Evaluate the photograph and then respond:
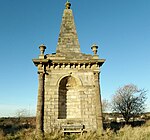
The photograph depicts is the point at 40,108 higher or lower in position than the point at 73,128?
higher

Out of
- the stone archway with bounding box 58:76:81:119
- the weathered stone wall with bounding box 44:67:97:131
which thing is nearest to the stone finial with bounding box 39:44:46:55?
the weathered stone wall with bounding box 44:67:97:131

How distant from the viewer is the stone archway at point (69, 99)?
37.0ft

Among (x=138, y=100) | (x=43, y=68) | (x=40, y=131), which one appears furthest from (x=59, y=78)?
(x=138, y=100)

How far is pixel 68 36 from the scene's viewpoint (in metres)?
13.2

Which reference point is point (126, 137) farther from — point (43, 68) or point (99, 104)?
point (43, 68)

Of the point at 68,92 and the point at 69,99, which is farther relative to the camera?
the point at 68,92

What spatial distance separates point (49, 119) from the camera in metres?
10.6

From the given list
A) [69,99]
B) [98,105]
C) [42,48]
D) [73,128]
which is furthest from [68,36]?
[73,128]

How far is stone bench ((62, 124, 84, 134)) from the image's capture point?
1034cm

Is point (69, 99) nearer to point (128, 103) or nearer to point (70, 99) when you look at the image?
point (70, 99)

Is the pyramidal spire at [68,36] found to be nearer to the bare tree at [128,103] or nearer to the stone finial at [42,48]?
the stone finial at [42,48]

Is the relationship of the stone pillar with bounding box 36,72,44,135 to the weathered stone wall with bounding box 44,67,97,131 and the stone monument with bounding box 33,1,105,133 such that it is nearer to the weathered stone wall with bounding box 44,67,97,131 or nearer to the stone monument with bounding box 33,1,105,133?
the stone monument with bounding box 33,1,105,133

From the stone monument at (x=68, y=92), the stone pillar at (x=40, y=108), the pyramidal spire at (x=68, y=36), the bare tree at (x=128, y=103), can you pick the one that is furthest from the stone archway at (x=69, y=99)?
the bare tree at (x=128, y=103)

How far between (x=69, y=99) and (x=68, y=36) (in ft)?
15.4
